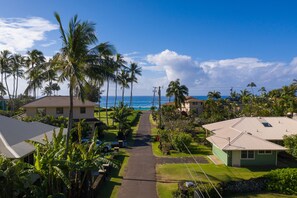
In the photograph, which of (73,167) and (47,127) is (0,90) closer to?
(47,127)

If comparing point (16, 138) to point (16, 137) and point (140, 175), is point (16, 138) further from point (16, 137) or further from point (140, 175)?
point (140, 175)

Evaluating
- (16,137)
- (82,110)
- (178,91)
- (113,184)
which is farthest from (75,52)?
(178,91)

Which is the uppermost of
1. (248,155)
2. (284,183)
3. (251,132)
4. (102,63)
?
(102,63)

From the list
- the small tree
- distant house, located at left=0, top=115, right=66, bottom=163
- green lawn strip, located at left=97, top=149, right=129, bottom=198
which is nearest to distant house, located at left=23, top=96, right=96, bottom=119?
green lawn strip, located at left=97, top=149, right=129, bottom=198

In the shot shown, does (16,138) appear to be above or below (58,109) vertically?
below

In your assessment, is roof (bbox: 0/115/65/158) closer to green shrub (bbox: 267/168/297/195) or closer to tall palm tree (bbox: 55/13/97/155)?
tall palm tree (bbox: 55/13/97/155)

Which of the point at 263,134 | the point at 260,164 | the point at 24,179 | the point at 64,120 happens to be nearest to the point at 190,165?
the point at 260,164

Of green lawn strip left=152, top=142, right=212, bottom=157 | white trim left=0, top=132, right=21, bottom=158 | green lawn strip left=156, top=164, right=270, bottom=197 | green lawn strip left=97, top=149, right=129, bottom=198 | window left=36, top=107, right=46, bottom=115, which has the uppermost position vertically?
window left=36, top=107, right=46, bottom=115
